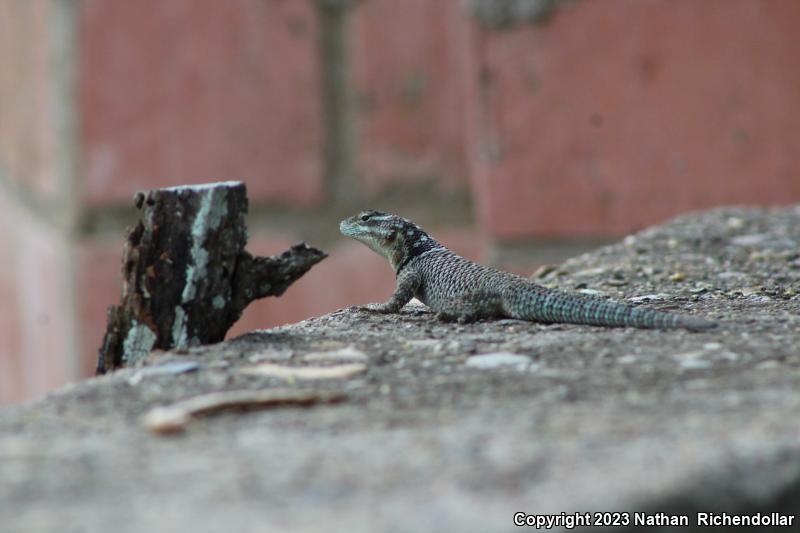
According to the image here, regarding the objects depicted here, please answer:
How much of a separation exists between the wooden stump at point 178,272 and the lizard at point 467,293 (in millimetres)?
Answer: 533

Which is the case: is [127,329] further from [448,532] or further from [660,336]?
[448,532]

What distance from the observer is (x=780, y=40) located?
3863 millimetres

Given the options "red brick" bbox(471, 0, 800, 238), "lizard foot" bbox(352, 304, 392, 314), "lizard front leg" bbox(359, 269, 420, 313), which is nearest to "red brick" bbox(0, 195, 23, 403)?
"red brick" bbox(471, 0, 800, 238)

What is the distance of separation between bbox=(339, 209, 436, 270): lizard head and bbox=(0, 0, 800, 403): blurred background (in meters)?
0.70

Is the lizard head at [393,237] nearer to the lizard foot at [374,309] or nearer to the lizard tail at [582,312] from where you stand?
the lizard foot at [374,309]

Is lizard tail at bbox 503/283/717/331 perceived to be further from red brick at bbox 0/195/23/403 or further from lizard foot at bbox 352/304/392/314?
red brick at bbox 0/195/23/403

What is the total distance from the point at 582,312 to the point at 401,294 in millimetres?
625

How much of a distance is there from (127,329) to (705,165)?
7.59 ft

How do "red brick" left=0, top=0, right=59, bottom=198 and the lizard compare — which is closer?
the lizard

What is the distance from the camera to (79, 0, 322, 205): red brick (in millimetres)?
3971

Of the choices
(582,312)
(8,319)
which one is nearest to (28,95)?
(8,319)

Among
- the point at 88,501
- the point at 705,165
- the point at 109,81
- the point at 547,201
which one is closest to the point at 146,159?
the point at 109,81

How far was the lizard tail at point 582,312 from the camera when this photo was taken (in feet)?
7.05

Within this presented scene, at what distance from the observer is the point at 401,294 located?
282cm
